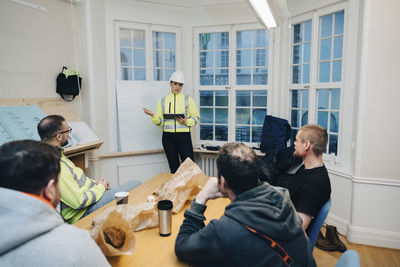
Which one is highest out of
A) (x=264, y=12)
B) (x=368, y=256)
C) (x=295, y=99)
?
(x=264, y=12)

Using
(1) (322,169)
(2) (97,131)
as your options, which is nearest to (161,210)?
(1) (322,169)

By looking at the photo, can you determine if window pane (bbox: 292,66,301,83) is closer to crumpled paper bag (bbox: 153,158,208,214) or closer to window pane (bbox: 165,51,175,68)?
window pane (bbox: 165,51,175,68)

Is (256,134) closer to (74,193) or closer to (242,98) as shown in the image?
(242,98)

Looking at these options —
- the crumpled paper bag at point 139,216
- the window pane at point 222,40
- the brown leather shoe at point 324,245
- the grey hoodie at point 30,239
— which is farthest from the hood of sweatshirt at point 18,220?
→ the window pane at point 222,40

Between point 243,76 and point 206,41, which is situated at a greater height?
point 206,41

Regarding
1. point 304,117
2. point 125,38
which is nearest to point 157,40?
point 125,38

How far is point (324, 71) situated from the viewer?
12.1ft

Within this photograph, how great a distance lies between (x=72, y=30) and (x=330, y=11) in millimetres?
3275

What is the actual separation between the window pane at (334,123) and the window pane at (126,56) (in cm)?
293

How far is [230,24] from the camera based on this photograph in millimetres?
4484

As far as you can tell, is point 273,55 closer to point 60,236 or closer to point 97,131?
point 97,131

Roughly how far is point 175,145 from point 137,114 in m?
0.77

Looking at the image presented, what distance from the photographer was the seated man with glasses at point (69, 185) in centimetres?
190

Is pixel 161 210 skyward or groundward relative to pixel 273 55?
groundward
